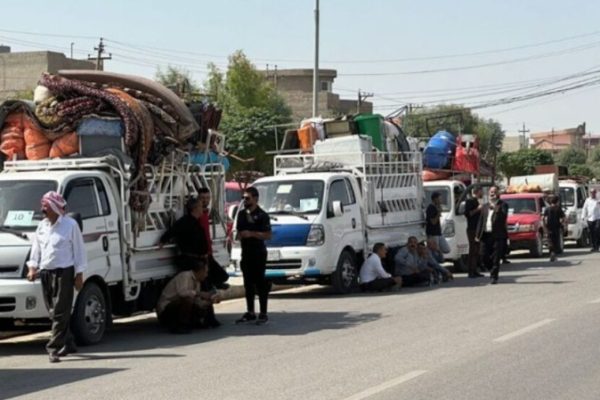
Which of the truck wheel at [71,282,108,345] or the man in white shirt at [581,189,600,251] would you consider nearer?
the truck wheel at [71,282,108,345]

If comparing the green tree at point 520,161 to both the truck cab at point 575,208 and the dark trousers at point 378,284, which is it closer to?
→ the truck cab at point 575,208

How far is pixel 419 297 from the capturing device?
20.0 meters

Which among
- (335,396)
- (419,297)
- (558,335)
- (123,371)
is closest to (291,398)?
(335,396)

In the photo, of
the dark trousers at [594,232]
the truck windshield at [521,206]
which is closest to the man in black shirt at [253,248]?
the truck windshield at [521,206]

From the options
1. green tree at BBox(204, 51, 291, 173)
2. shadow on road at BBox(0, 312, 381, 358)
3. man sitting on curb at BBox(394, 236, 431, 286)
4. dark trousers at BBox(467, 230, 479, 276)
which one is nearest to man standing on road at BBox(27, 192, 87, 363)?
shadow on road at BBox(0, 312, 381, 358)

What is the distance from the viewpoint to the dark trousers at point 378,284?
69.7ft

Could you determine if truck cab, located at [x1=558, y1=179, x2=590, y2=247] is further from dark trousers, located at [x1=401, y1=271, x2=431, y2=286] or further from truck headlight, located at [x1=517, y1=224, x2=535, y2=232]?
dark trousers, located at [x1=401, y1=271, x2=431, y2=286]

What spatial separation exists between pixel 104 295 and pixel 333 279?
710cm

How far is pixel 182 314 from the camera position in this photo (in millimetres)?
15320

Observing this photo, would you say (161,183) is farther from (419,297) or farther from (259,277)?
(419,297)

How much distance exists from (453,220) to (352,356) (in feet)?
46.8

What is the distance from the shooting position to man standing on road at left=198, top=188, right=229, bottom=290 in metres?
16.0

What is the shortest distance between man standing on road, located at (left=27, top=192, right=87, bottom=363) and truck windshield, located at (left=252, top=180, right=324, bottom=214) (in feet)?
27.1

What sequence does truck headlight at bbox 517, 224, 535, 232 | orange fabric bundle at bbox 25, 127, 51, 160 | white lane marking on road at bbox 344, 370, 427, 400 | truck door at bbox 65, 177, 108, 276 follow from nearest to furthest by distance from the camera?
white lane marking on road at bbox 344, 370, 427, 400, truck door at bbox 65, 177, 108, 276, orange fabric bundle at bbox 25, 127, 51, 160, truck headlight at bbox 517, 224, 535, 232
